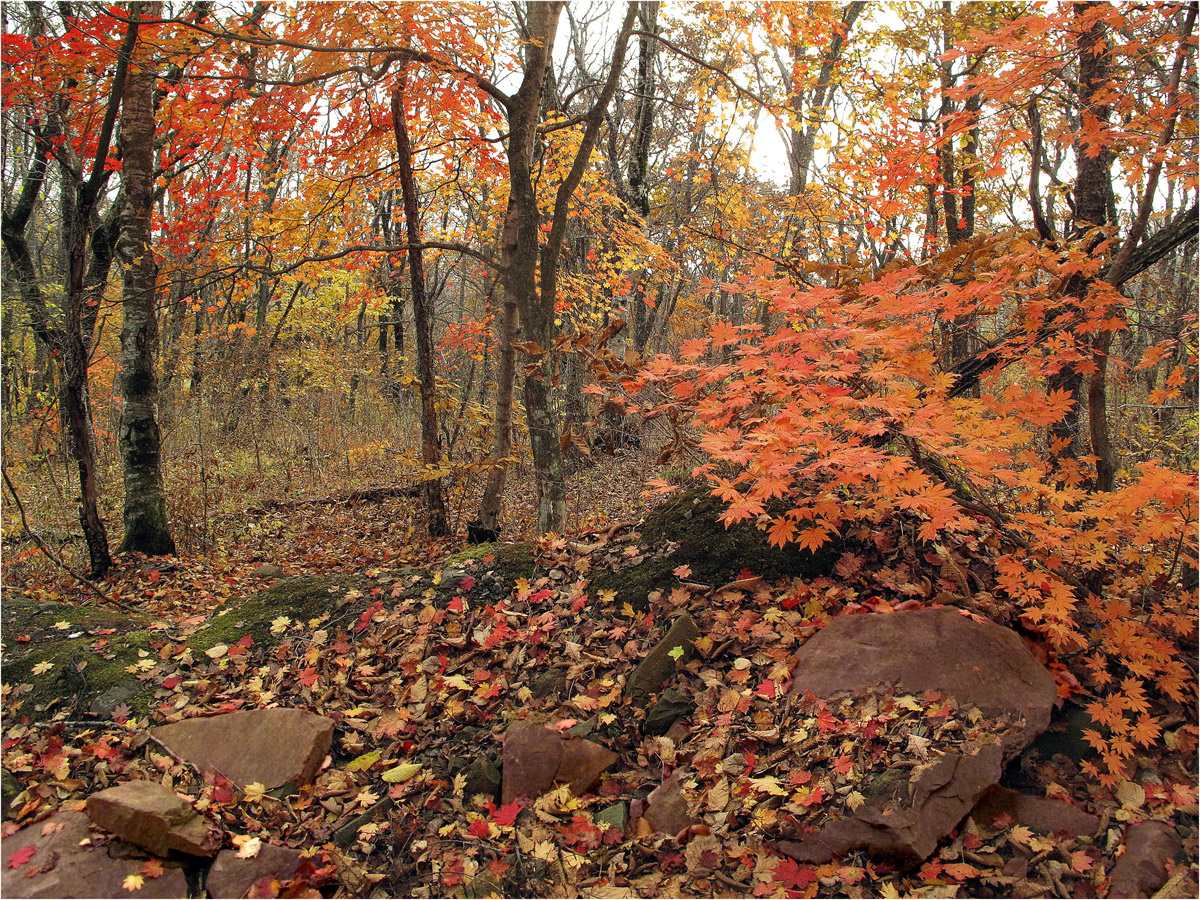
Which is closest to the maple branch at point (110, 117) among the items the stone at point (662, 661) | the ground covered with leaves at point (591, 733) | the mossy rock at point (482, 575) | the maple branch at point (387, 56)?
the maple branch at point (387, 56)

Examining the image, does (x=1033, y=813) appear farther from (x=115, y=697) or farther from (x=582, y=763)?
(x=115, y=697)

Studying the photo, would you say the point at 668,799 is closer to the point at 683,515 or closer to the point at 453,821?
the point at 453,821

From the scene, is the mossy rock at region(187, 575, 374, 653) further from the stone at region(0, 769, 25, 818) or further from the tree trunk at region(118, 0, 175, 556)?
the tree trunk at region(118, 0, 175, 556)

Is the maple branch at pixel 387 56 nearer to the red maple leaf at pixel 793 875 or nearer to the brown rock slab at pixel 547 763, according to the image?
the brown rock slab at pixel 547 763

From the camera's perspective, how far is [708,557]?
159 inches

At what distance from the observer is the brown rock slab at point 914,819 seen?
2.42 meters

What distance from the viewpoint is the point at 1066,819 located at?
252 centimetres

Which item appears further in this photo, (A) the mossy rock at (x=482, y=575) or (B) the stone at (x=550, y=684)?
(A) the mossy rock at (x=482, y=575)

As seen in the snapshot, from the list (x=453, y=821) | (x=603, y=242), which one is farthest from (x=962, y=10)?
(x=453, y=821)

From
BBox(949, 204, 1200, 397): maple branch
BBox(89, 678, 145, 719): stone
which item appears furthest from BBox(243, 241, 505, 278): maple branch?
BBox(949, 204, 1200, 397): maple branch

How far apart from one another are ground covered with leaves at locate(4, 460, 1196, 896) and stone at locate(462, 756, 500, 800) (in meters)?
0.01

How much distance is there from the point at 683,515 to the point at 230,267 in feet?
15.1

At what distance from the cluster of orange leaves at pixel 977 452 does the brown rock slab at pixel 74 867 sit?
2641mm

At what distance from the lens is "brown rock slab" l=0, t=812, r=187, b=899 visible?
96.9 inches
